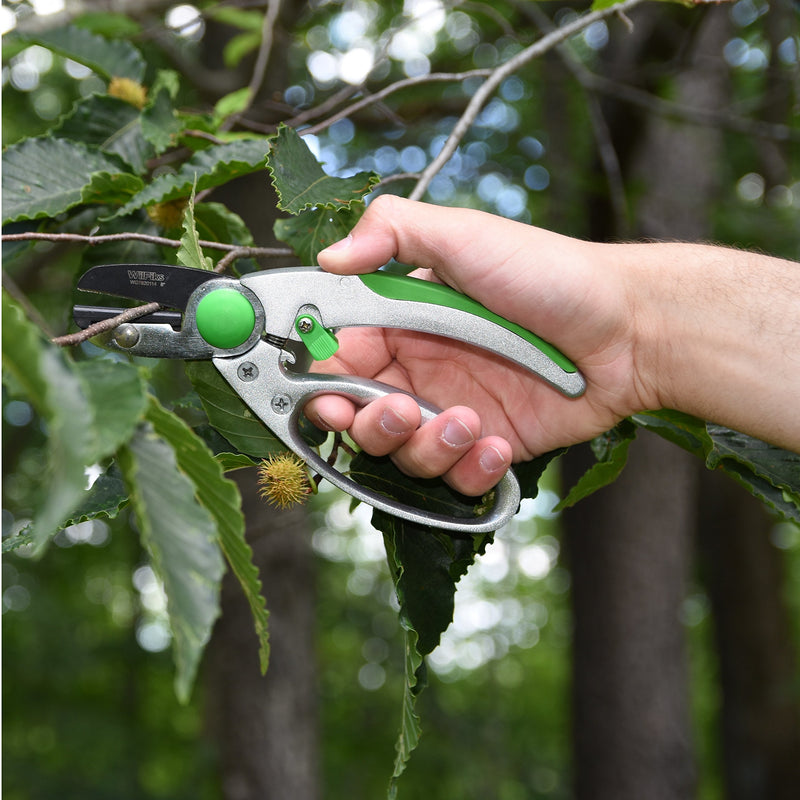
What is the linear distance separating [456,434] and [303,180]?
386 millimetres

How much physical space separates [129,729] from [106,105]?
5123 millimetres

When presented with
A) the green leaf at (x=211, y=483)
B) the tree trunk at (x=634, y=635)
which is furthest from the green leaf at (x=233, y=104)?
the tree trunk at (x=634, y=635)

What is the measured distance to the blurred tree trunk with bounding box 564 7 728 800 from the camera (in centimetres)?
310

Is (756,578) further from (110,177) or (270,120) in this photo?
(110,177)

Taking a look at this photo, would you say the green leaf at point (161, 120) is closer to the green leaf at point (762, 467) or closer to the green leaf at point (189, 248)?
the green leaf at point (189, 248)

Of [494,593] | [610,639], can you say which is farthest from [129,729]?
[494,593]

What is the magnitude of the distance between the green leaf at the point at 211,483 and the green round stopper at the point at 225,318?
329 millimetres

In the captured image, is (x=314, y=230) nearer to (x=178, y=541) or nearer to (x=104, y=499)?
(x=104, y=499)

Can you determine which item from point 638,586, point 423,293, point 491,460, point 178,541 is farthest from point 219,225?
point 638,586

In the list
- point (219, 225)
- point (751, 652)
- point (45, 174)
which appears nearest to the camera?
point (45, 174)

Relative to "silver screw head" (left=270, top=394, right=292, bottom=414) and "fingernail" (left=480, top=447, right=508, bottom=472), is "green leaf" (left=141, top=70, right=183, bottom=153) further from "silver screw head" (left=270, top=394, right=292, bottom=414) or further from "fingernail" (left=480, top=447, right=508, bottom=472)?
"fingernail" (left=480, top=447, right=508, bottom=472)

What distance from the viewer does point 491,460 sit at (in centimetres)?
103

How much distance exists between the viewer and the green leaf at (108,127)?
1.41 metres

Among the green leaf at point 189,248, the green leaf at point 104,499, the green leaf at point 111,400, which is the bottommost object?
the green leaf at point 104,499
